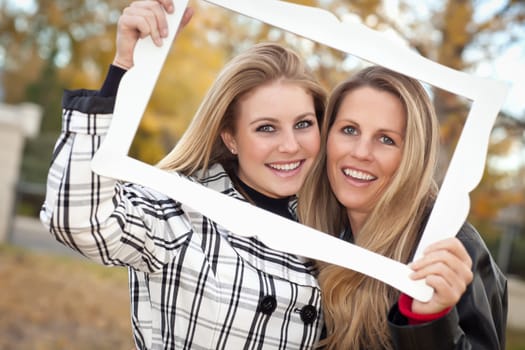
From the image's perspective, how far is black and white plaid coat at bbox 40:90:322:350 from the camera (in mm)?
1928

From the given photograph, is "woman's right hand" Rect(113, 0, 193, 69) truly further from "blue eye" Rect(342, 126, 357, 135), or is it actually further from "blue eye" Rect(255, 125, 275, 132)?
"blue eye" Rect(342, 126, 357, 135)

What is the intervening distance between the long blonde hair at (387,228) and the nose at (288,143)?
1.10ft

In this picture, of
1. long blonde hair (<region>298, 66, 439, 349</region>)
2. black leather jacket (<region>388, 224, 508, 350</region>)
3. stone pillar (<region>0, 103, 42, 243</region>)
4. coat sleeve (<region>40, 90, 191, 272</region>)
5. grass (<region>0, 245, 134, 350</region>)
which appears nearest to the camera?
coat sleeve (<region>40, 90, 191, 272</region>)

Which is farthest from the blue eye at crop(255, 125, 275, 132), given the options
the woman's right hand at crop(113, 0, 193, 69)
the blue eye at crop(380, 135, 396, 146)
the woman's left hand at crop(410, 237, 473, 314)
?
the woman's left hand at crop(410, 237, 473, 314)

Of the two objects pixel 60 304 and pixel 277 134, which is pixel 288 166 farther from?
pixel 60 304

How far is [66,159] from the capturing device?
174cm

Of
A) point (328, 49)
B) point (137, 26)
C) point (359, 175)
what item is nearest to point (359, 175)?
point (359, 175)

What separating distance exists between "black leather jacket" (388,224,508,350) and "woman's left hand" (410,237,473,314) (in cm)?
6

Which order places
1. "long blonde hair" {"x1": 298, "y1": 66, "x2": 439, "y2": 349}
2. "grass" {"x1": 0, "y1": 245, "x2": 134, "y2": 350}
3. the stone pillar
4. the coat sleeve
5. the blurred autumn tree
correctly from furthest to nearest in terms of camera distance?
the stone pillar
"grass" {"x1": 0, "y1": 245, "x2": 134, "y2": 350}
the blurred autumn tree
"long blonde hair" {"x1": 298, "y1": 66, "x2": 439, "y2": 349}
the coat sleeve

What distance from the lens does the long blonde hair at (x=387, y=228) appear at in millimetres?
2129

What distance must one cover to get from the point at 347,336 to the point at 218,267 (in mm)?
468

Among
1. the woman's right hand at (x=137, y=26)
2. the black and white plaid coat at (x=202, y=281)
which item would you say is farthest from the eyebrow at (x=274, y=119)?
the woman's right hand at (x=137, y=26)

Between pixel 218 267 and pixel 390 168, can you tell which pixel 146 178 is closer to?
pixel 218 267

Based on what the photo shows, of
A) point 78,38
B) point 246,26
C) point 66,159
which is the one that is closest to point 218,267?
point 66,159
